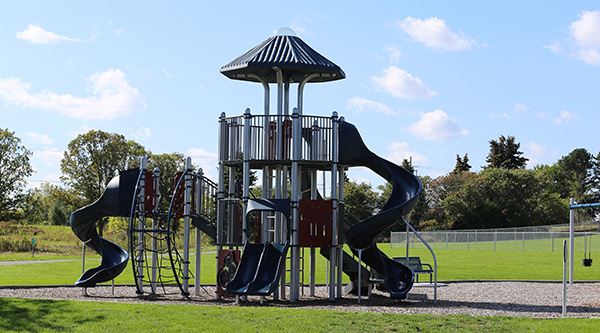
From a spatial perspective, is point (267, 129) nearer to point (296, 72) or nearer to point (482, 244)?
point (296, 72)

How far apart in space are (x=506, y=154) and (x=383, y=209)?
7279 cm

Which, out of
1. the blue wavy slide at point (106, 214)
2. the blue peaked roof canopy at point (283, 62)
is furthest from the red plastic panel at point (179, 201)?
the blue peaked roof canopy at point (283, 62)

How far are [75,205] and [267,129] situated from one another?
4304cm

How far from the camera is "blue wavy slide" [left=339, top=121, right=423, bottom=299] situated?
18.5 meters

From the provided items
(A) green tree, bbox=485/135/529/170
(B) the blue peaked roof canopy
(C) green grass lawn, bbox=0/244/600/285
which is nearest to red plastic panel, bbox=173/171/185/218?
(B) the blue peaked roof canopy

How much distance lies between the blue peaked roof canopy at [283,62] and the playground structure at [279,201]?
31 mm

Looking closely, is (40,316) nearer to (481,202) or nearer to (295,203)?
Result: (295,203)

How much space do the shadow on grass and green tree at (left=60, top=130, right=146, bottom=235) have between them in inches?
1692

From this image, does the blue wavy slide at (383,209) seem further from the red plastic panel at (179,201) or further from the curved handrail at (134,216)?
the curved handrail at (134,216)

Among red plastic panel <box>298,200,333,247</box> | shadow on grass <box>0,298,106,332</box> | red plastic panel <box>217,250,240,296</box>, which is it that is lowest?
shadow on grass <box>0,298,106,332</box>

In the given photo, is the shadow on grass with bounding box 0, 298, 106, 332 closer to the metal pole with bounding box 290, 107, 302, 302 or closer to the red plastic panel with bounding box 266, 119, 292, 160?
the metal pole with bounding box 290, 107, 302, 302

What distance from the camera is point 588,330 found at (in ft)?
42.1

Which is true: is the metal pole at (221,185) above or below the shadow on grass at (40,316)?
above

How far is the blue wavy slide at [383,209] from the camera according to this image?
18516 millimetres
